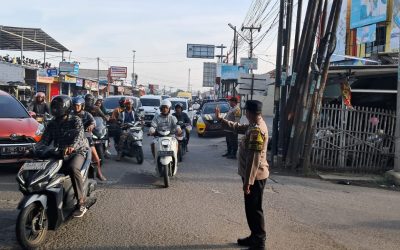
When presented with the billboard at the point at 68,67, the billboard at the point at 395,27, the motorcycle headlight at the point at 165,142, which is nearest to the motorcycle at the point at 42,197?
the motorcycle headlight at the point at 165,142

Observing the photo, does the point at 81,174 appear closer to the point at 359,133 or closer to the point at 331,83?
the point at 359,133

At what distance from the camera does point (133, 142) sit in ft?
36.6

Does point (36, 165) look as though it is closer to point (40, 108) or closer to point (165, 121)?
point (165, 121)

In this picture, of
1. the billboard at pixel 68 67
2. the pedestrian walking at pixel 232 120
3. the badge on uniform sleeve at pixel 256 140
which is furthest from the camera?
the billboard at pixel 68 67

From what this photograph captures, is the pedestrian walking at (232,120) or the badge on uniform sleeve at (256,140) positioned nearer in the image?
the badge on uniform sleeve at (256,140)

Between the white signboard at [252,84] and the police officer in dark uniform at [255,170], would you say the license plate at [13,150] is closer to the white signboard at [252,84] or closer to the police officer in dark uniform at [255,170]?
the police officer in dark uniform at [255,170]

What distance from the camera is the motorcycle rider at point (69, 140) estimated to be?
5.43 m

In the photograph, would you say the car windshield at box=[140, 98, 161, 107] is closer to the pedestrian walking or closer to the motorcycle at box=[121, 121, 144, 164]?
the pedestrian walking

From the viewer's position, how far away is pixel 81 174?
18.4 feet

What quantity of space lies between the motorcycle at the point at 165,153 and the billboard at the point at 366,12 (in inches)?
611

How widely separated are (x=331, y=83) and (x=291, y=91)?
174cm

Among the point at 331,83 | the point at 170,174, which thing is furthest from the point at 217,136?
the point at 170,174

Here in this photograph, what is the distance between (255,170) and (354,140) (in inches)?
284

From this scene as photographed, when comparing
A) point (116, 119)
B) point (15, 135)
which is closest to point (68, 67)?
point (116, 119)
